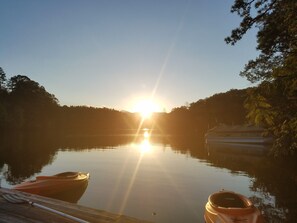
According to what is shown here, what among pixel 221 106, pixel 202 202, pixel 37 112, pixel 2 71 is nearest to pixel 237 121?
pixel 221 106

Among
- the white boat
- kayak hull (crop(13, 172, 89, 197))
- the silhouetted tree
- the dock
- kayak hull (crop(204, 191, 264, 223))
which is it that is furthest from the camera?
the silhouetted tree

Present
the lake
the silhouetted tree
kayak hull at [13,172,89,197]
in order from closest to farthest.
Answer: the lake → kayak hull at [13,172,89,197] → the silhouetted tree

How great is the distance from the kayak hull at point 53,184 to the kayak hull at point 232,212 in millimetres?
12258

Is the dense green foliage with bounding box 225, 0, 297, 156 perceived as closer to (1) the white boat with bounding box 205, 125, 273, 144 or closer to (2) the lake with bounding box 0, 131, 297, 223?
(2) the lake with bounding box 0, 131, 297, 223

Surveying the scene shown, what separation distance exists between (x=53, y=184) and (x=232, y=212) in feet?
47.5

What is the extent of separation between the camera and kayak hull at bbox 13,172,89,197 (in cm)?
2192

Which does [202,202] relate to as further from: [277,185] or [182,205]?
[277,185]

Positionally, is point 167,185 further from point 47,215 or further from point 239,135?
point 239,135

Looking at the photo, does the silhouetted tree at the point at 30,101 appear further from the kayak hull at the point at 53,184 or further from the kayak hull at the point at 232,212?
the kayak hull at the point at 232,212

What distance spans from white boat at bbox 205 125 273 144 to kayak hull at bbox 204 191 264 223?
67.4 meters

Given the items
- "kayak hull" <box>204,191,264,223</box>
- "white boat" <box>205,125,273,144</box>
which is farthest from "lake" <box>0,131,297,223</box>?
"white boat" <box>205,125,273,144</box>

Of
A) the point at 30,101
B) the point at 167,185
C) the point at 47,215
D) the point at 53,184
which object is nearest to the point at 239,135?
the point at 167,185

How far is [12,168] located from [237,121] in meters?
108

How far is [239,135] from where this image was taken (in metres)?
90.6
